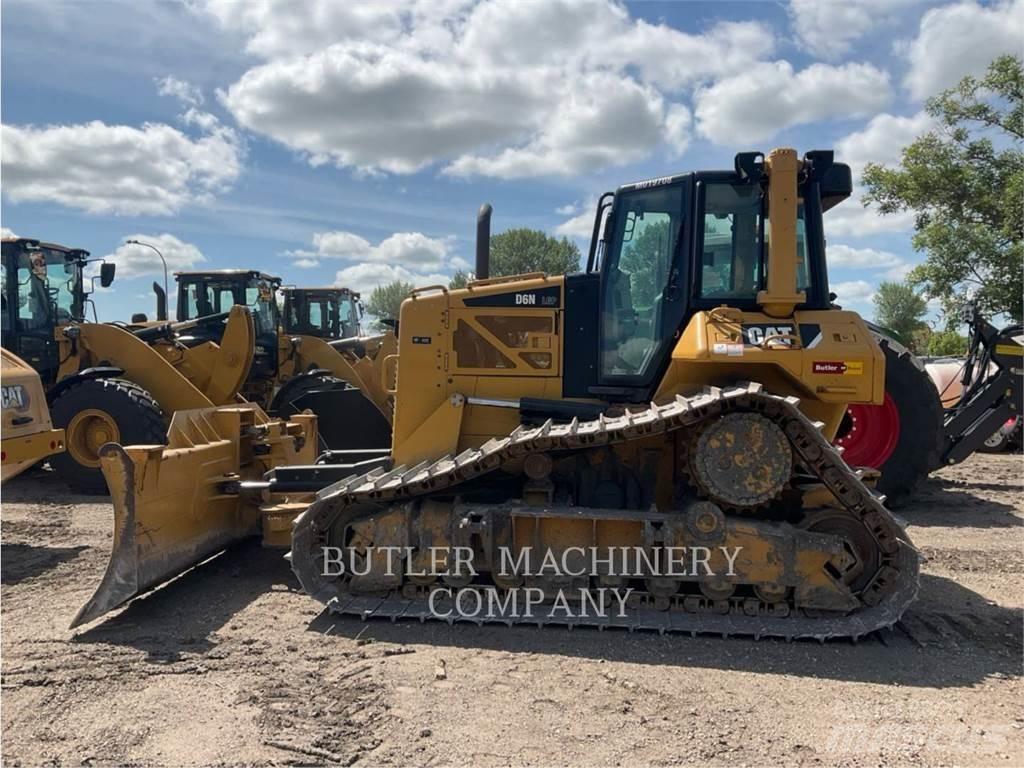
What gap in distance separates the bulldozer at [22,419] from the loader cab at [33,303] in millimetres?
4021

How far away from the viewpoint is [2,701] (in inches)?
139

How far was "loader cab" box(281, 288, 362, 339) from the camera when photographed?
1560 centimetres

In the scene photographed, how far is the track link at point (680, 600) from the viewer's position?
4230 millimetres

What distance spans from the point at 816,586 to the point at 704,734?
1.44 metres

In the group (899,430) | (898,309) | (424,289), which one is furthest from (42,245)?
(898,309)

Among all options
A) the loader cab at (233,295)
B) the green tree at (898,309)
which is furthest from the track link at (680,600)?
the green tree at (898,309)

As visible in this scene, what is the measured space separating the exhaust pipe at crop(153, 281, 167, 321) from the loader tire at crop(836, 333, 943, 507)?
11.3 metres

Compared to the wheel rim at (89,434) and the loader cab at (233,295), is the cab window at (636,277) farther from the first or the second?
the loader cab at (233,295)

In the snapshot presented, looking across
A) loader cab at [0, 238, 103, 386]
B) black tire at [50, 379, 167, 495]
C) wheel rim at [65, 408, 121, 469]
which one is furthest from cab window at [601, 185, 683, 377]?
loader cab at [0, 238, 103, 386]

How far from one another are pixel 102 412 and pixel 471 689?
7157mm

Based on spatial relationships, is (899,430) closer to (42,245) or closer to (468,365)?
(468,365)

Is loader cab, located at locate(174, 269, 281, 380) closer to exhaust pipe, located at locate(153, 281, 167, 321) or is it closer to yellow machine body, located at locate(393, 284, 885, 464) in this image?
exhaust pipe, located at locate(153, 281, 167, 321)

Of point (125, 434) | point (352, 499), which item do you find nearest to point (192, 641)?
point (352, 499)

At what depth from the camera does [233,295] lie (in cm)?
1408
